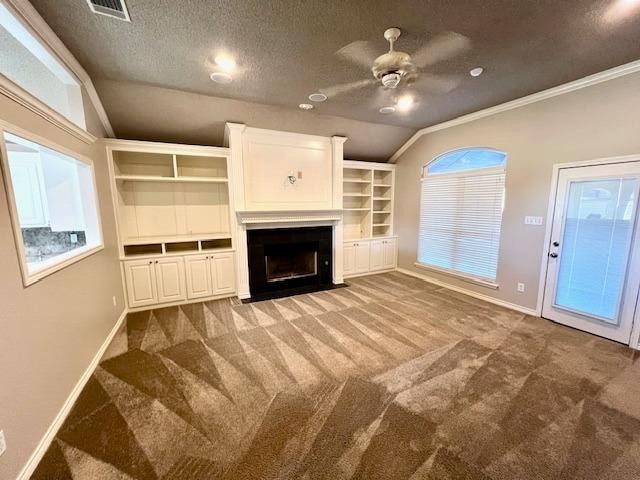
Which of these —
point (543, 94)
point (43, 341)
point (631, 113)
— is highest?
point (543, 94)

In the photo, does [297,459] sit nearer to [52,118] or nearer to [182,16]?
[52,118]

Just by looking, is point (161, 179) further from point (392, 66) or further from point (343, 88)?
point (392, 66)

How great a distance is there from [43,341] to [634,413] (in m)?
4.17

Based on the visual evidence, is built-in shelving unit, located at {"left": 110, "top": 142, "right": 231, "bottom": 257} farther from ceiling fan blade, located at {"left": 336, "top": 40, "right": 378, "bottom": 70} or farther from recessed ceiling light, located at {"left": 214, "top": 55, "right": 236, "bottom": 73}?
ceiling fan blade, located at {"left": 336, "top": 40, "right": 378, "bottom": 70}

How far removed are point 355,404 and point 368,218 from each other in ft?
13.3

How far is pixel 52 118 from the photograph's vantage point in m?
1.89

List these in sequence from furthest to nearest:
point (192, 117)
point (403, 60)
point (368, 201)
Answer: point (368, 201), point (192, 117), point (403, 60)

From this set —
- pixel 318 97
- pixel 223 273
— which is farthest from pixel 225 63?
pixel 223 273

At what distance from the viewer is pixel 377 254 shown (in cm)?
546

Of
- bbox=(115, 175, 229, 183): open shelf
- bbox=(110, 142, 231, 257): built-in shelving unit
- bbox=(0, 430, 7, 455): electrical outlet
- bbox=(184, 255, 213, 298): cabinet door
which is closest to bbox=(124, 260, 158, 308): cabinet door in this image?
bbox=(110, 142, 231, 257): built-in shelving unit

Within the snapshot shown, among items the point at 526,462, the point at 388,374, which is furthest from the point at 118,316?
the point at 526,462

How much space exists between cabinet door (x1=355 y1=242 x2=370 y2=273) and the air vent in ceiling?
437 cm

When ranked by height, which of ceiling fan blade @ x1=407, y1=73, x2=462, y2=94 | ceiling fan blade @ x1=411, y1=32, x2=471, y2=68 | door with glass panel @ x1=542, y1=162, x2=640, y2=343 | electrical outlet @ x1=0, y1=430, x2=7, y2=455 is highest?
ceiling fan blade @ x1=407, y1=73, x2=462, y2=94

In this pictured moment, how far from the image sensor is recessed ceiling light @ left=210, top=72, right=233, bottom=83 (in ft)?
8.66
